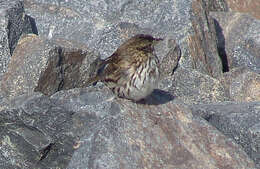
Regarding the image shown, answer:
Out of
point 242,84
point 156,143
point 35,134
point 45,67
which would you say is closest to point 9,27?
point 45,67

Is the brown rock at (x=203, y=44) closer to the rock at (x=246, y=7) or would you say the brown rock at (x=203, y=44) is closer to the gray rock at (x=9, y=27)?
the rock at (x=246, y=7)

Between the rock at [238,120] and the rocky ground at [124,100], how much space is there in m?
0.01

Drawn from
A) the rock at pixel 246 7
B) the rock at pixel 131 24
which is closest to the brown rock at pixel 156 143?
the rock at pixel 131 24

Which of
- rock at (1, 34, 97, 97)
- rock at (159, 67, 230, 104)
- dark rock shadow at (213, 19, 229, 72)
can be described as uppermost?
rock at (1, 34, 97, 97)

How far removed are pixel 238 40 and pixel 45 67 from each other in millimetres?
3365

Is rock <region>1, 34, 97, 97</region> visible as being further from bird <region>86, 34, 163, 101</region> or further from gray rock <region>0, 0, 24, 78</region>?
bird <region>86, 34, 163, 101</region>

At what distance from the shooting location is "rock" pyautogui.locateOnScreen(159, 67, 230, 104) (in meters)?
8.66

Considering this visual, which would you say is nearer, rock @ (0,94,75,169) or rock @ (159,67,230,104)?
rock @ (0,94,75,169)

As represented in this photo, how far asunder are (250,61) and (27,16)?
10.2 ft

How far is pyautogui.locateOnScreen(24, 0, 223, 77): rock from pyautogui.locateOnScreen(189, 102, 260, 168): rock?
1850 millimetres

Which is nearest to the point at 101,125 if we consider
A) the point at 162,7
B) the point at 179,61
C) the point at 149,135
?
the point at 149,135

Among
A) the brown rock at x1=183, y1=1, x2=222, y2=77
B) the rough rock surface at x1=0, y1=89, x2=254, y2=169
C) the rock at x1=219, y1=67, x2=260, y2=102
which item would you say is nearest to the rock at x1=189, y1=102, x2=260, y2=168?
the rough rock surface at x1=0, y1=89, x2=254, y2=169

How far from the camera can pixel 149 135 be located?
6559 millimetres

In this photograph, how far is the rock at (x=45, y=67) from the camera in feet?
26.6
